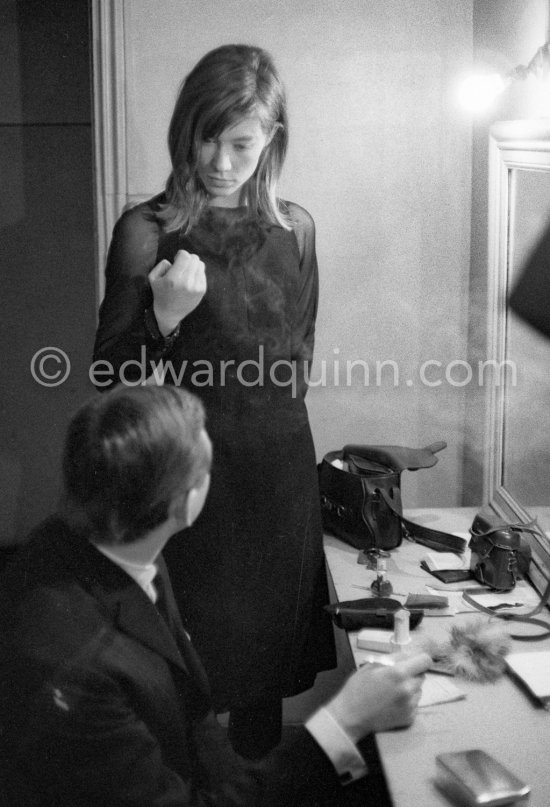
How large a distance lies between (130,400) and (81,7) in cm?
84

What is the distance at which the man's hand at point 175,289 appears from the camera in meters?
1.72

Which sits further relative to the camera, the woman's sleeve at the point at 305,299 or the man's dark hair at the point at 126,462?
the woman's sleeve at the point at 305,299

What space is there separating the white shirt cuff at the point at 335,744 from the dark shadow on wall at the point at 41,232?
2.17 ft

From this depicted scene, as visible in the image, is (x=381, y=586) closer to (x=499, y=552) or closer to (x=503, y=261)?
(x=499, y=552)

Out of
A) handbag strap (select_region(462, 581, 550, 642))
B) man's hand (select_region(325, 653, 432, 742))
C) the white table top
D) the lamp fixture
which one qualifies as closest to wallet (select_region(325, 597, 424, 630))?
the white table top

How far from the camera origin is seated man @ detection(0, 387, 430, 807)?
1246 millimetres

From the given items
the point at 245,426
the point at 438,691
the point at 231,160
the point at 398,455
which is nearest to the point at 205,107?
the point at 231,160

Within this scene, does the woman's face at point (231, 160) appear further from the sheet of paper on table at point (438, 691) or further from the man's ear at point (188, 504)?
the sheet of paper on table at point (438, 691)

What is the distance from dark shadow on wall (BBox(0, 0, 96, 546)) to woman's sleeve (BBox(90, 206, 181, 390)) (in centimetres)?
6

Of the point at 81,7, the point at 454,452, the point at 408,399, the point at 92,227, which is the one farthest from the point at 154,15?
the point at 454,452

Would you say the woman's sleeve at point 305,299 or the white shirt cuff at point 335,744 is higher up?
the woman's sleeve at point 305,299

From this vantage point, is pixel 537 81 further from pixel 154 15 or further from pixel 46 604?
pixel 46 604

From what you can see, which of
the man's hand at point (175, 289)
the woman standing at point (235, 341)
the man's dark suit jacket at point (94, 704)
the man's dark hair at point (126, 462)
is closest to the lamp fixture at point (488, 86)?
the woman standing at point (235, 341)

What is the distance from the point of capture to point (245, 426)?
1.84 m
